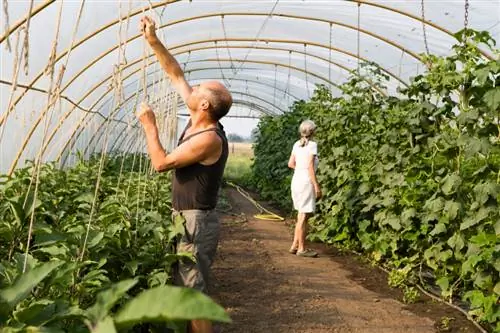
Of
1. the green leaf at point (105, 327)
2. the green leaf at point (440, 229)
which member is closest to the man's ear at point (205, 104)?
the green leaf at point (105, 327)

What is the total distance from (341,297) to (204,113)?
324 centimetres

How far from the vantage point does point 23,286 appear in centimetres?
166

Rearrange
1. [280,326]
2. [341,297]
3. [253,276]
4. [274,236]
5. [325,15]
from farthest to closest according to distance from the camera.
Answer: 1. [325,15]
2. [274,236]
3. [253,276]
4. [341,297]
5. [280,326]

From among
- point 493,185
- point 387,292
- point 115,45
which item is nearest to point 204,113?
point 493,185

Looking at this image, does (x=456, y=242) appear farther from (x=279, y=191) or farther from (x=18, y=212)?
(x=279, y=191)

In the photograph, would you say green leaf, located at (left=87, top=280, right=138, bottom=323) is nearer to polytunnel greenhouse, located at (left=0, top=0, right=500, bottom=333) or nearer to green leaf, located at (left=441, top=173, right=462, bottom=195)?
polytunnel greenhouse, located at (left=0, top=0, right=500, bottom=333)

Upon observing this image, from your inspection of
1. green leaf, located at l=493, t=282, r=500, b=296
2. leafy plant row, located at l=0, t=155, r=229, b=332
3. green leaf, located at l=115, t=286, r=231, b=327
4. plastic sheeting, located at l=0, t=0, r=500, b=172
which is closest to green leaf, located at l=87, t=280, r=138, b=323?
leafy plant row, located at l=0, t=155, r=229, b=332

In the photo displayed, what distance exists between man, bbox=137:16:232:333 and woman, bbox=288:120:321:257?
4.43 m

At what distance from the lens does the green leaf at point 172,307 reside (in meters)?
1.02

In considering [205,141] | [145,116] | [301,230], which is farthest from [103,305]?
[301,230]

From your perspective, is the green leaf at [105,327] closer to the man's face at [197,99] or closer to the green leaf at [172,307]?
the green leaf at [172,307]

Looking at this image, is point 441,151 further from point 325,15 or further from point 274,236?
point 325,15

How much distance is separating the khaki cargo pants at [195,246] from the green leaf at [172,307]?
2.81 m

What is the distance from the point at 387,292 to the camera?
663 centimetres
